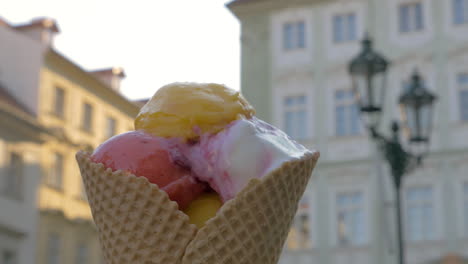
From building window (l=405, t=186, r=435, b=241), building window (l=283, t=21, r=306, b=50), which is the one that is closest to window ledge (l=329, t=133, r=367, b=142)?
building window (l=405, t=186, r=435, b=241)

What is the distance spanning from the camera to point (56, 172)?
80.5 ft

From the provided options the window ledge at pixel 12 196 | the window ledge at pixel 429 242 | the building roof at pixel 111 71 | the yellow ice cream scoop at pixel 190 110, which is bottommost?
the window ledge at pixel 429 242

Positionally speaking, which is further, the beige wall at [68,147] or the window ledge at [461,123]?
the beige wall at [68,147]

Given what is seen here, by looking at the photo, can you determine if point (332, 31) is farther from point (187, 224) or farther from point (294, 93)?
point (187, 224)

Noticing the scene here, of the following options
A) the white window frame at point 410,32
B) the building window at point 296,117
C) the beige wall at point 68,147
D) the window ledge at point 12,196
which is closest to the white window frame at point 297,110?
the building window at point 296,117

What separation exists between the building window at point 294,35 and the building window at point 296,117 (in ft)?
5.37

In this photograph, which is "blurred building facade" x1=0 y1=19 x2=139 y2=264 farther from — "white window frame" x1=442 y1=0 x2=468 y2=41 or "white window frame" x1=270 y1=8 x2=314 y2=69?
"white window frame" x1=442 y1=0 x2=468 y2=41

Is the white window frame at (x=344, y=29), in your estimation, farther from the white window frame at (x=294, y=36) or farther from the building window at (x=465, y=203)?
the building window at (x=465, y=203)

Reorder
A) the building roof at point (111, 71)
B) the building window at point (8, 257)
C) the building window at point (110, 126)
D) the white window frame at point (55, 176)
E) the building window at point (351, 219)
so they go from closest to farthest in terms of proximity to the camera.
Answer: the building window at point (351, 219), the building window at point (8, 257), the white window frame at point (55, 176), the building window at point (110, 126), the building roof at point (111, 71)

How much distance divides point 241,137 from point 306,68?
2019 cm

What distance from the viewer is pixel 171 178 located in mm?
1452

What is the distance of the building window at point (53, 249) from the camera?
23953mm

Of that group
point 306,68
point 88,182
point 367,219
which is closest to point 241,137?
point 88,182

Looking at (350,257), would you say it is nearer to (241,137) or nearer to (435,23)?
(435,23)
